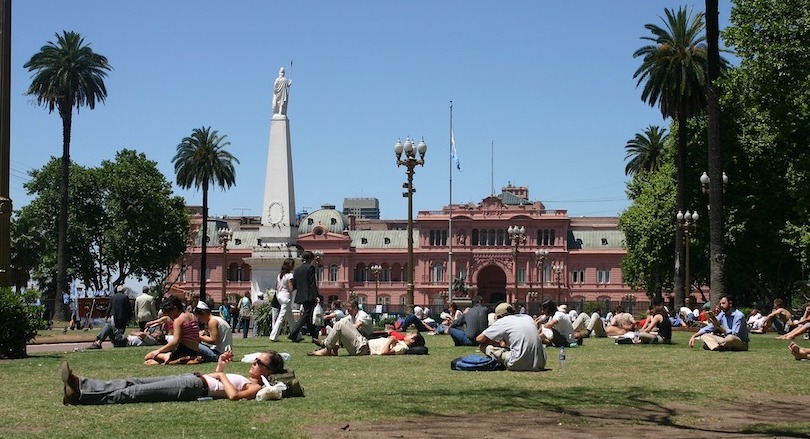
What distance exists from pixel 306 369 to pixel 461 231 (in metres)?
97.2

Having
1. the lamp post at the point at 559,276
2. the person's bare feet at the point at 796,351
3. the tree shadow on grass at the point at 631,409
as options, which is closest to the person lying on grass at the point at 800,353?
the person's bare feet at the point at 796,351

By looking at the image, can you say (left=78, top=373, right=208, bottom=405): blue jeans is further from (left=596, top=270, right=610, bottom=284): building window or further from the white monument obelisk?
(left=596, top=270, right=610, bottom=284): building window

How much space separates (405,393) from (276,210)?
91.8ft

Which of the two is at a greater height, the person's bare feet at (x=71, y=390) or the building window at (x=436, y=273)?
the building window at (x=436, y=273)

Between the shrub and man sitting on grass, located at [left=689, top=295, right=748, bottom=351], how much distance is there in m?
11.8

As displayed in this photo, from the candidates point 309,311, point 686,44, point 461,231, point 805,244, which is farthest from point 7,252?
point 461,231

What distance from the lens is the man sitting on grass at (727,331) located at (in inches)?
756

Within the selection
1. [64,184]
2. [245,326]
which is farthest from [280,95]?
[64,184]

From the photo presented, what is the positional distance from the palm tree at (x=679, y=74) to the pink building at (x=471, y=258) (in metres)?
59.4

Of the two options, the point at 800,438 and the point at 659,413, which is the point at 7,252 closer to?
the point at 659,413

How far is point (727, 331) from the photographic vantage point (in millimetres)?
19688

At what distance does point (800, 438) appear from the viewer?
29.2 ft

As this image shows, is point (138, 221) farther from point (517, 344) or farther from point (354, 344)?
point (517, 344)

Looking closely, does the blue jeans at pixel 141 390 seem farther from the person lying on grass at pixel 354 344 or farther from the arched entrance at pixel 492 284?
the arched entrance at pixel 492 284
